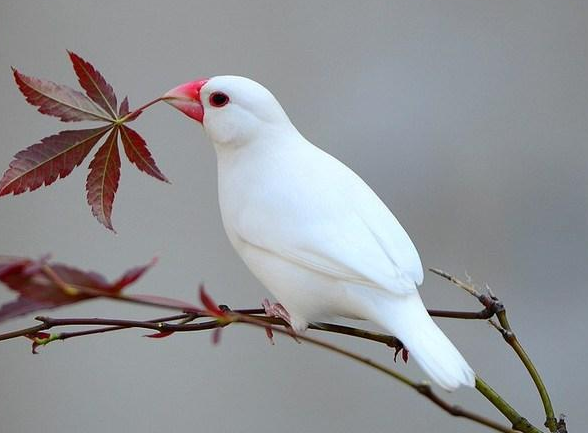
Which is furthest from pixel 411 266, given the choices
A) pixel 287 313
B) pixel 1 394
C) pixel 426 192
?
pixel 1 394

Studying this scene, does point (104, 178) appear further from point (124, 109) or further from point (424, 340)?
point (424, 340)

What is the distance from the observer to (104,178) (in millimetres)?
367

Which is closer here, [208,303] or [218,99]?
[208,303]

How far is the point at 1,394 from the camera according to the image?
3.02 feet

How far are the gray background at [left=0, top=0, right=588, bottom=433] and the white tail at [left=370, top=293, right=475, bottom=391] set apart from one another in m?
0.54

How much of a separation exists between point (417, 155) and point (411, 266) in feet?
1.73

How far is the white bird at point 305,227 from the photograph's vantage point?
35 centimetres

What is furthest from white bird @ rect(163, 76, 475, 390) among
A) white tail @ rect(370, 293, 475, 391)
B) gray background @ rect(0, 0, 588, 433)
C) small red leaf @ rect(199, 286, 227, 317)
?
gray background @ rect(0, 0, 588, 433)

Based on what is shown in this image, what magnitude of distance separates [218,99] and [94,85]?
0.21 ft

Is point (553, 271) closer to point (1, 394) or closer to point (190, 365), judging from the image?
point (190, 365)

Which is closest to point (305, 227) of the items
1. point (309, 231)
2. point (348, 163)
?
point (309, 231)

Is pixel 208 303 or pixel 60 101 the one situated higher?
pixel 60 101

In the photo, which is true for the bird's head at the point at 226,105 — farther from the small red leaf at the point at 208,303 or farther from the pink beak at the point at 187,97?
the small red leaf at the point at 208,303

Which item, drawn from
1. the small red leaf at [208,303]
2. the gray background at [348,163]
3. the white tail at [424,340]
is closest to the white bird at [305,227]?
the white tail at [424,340]
